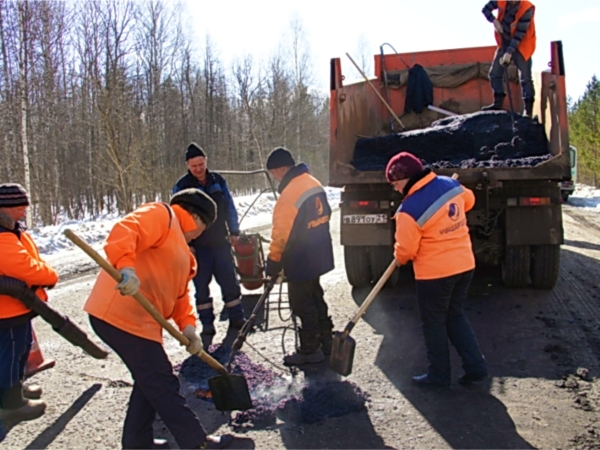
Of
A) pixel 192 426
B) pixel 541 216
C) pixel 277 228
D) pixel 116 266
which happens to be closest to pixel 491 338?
pixel 541 216

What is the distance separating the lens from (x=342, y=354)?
3.89 metres

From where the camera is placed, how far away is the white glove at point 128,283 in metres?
2.45

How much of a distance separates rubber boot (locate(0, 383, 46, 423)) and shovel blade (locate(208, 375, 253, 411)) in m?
1.21

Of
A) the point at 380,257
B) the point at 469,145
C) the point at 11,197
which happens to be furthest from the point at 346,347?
the point at 469,145

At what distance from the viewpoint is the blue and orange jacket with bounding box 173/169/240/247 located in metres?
5.27

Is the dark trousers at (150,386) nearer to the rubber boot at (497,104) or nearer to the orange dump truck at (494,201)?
the orange dump truck at (494,201)

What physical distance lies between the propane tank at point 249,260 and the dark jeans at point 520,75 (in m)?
3.66

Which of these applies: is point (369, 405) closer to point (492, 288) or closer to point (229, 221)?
point (229, 221)

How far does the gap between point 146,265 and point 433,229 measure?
6.27ft

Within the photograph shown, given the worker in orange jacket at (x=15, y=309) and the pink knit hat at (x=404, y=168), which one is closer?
the worker in orange jacket at (x=15, y=309)

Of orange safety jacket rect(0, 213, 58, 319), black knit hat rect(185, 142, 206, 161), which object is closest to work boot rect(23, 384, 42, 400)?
orange safety jacket rect(0, 213, 58, 319)

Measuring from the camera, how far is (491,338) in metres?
4.79

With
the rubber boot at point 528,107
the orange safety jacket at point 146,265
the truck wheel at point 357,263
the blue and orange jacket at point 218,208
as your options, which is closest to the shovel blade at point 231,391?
the orange safety jacket at point 146,265

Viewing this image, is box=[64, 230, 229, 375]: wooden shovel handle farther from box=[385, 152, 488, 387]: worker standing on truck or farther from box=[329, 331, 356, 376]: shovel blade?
box=[385, 152, 488, 387]: worker standing on truck
